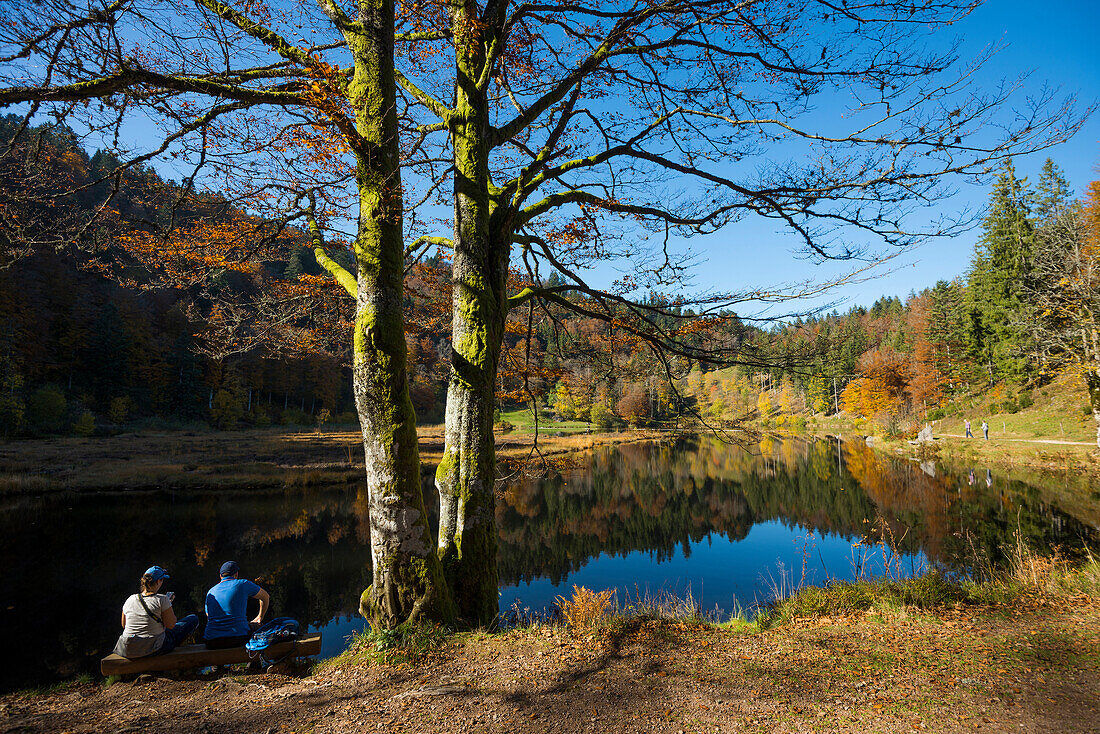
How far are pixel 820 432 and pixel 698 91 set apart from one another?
5320 cm

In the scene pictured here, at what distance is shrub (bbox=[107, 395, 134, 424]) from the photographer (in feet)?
124

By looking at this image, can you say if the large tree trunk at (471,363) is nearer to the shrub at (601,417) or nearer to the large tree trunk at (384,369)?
the large tree trunk at (384,369)

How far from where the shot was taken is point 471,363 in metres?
4.88

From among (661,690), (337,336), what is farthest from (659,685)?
(337,336)

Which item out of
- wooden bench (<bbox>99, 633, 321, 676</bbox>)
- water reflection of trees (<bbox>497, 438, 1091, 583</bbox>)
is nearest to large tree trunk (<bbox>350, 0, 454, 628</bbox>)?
wooden bench (<bbox>99, 633, 321, 676</bbox>)

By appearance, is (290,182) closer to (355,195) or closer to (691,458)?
(355,195)

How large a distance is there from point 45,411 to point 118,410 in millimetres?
6877

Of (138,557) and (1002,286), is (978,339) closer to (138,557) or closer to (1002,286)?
(1002,286)

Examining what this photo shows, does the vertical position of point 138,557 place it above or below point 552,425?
below

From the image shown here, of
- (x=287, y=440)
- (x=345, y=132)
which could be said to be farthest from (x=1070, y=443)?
(x=287, y=440)

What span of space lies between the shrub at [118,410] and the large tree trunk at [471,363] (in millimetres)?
47158

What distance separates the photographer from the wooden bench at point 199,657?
14.0 ft

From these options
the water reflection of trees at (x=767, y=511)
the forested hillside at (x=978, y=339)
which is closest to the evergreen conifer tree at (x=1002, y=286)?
the forested hillside at (x=978, y=339)

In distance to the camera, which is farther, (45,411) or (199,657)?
(45,411)
